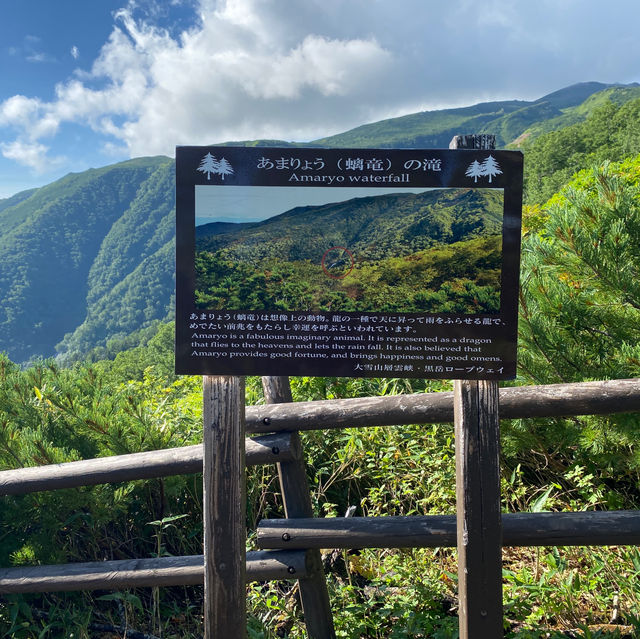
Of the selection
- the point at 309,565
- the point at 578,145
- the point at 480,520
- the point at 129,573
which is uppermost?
the point at 578,145

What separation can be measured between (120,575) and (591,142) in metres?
43.0

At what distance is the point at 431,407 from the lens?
2.14 m

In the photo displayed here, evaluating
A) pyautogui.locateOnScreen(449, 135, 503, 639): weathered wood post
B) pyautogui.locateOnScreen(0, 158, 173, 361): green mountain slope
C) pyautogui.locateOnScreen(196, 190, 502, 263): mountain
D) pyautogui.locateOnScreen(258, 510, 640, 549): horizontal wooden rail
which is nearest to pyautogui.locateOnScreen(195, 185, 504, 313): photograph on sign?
pyautogui.locateOnScreen(196, 190, 502, 263): mountain

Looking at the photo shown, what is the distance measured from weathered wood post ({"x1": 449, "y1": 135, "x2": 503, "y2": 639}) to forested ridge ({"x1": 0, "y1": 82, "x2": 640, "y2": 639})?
1.42ft

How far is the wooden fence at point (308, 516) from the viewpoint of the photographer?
2008mm

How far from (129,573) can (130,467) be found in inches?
19.3

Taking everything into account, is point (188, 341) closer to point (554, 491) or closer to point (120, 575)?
point (120, 575)

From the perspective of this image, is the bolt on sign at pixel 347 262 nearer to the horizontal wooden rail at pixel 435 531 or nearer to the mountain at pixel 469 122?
the horizontal wooden rail at pixel 435 531

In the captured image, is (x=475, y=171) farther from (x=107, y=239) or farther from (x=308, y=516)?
(x=107, y=239)

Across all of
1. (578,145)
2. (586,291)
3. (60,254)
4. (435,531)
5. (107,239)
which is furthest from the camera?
(107,239)

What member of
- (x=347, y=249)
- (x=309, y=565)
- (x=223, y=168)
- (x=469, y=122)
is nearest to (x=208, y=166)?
(x=223, y=168)

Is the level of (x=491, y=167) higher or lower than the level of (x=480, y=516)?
higher

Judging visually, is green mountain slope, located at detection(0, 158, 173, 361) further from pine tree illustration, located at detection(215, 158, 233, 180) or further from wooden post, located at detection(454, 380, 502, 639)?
wooden post, located at detection(454, 380, 502, 639)

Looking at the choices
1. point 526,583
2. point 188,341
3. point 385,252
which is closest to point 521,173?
point 385,252
